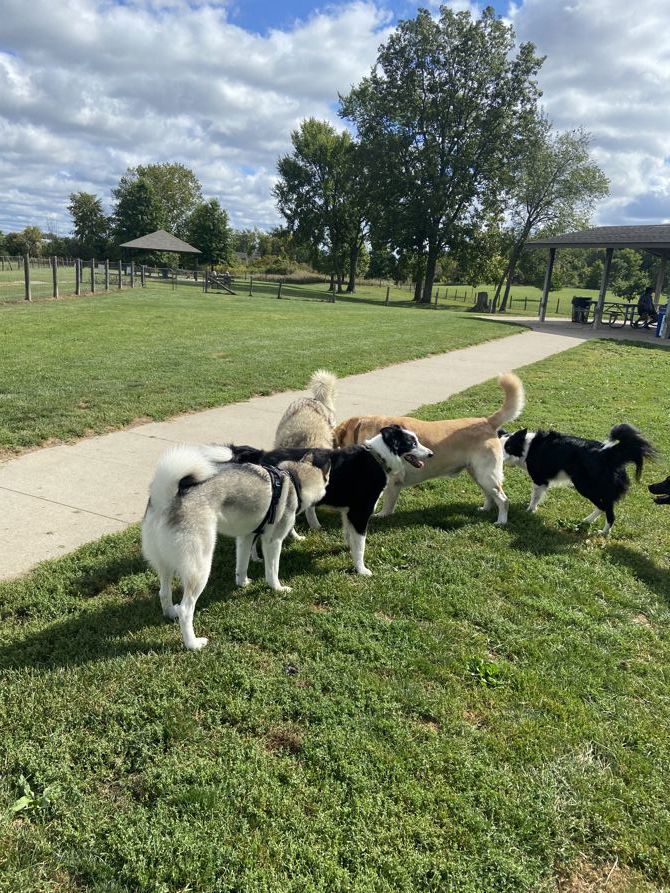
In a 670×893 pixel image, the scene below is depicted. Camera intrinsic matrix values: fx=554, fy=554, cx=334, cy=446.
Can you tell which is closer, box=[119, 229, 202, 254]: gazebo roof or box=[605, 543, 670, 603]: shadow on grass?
box=[605, 543, 670, 603]: shadow on grass

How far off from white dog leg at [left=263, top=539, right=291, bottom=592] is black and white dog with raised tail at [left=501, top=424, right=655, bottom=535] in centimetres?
285

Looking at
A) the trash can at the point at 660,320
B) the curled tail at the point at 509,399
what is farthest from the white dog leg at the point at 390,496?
the trash can at the point at 660,320

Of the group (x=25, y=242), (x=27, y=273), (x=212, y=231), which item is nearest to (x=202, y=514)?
(x=27, y=273)

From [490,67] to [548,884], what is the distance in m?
51.6

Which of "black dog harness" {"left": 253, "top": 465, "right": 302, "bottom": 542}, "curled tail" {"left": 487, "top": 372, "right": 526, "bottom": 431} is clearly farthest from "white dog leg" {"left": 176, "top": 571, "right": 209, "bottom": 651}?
"curled tail" {"left": 487, "top": 372, "right": 526, "bottom": 431}

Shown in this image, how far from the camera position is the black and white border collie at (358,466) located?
434cm

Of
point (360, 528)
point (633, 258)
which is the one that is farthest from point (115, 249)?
point (360, 528)

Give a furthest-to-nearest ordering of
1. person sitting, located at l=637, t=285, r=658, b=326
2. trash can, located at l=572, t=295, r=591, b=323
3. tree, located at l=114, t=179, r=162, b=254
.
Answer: tree, located at l=114, t=179, r=162, b=254 → trash can, located at l=572, t=295, r=591, b=323 → person sitting, located at l=637, t=285, r=658, b=326

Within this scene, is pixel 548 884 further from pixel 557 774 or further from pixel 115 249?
pixel 115 249

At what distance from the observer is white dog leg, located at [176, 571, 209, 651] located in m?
3.22

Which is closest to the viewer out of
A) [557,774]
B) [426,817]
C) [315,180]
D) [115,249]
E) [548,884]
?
[548,884]

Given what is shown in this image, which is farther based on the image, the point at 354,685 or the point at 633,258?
the point at 633,258

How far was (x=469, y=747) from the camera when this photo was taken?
2.72 metres

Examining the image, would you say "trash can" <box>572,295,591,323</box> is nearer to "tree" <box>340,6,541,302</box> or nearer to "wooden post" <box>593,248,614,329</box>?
"wooden post" <box>593,248,614,329</box>
